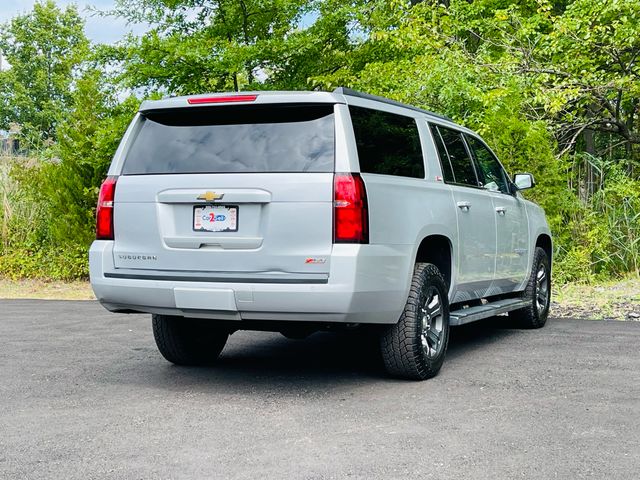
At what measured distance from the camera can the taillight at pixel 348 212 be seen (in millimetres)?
5383

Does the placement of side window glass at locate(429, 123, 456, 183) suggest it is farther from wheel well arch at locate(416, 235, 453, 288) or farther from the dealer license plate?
the dealer license plate

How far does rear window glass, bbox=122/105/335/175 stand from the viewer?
5629mm

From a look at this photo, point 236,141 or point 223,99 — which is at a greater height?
point 223,99

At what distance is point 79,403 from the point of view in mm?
5531

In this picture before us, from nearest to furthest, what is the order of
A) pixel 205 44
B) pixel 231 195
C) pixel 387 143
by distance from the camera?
1. pixel 231 195
2. pixel 387 143
3. pixel 205 44

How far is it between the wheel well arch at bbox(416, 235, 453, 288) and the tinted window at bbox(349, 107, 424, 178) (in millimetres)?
523

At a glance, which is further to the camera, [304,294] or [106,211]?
[106,211]

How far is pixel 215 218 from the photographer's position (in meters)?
5.62

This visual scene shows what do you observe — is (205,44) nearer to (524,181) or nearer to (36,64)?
(524,181)

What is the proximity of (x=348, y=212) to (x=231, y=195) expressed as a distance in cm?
78

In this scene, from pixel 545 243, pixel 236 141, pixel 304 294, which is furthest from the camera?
pixel 545 243

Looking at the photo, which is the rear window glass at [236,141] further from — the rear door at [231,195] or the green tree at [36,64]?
the green tree at [36,64]

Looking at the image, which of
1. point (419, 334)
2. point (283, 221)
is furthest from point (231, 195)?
point (419, 334)

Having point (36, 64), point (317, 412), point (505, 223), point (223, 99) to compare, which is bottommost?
point (317, 412)
